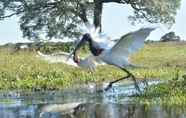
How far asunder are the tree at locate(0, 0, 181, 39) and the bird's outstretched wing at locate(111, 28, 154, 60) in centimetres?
2296

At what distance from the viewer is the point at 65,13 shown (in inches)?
1455

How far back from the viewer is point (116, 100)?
46.7 feet

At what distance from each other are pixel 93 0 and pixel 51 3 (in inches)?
89.8

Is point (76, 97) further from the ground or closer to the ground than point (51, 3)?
closer to the ground

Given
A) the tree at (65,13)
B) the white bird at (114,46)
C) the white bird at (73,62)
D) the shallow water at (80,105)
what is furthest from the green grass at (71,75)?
the tree at (65,13)

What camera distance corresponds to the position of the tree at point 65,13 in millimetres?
36969

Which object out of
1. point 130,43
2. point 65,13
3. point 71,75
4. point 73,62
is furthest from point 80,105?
point 65,13

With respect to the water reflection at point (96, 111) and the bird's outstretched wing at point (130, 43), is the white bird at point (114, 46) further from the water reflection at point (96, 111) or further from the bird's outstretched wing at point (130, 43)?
the water reflection at point (96, 111)

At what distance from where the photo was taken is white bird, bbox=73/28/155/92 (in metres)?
12.4

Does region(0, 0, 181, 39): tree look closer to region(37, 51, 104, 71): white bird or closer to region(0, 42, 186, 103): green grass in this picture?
region(0, 42, 186, 103): green grass

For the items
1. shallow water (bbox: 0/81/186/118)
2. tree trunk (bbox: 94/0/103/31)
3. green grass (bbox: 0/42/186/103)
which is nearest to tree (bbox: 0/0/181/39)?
tree trunk (bbox: 94/0/103/31)

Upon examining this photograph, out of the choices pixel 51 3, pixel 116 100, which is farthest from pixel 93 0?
pixel 116 100

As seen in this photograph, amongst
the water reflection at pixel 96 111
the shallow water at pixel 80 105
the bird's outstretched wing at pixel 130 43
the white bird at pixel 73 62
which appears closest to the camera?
the water reflection at pixel 96 111

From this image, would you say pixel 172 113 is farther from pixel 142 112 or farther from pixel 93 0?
pixel 93 0
